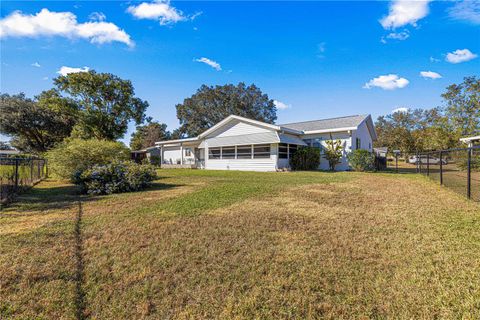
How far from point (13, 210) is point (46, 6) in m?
8.21

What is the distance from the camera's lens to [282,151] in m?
17.0

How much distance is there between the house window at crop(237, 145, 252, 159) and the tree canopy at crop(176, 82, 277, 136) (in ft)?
63.9

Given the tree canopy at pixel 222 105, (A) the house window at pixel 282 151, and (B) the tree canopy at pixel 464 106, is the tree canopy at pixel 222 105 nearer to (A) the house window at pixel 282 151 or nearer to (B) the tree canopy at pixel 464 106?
(A) the house window at pixel 282 151

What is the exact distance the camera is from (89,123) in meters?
27.3

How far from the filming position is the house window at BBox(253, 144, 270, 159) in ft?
56.3

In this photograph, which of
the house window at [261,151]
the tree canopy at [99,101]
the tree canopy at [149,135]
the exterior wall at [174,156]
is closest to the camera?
the house window at [261,151]

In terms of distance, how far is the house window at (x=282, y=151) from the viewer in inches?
658

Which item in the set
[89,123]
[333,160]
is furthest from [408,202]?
[89,123]

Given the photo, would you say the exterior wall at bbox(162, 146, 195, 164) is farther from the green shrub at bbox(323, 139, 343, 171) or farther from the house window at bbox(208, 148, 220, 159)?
the green shrub at bbox(323, 139, 343, 171)

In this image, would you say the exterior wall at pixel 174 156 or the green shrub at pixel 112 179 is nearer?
the green shrub at pixel 112 179

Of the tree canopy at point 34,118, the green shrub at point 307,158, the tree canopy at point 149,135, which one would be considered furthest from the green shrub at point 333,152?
the tree canopy at point 149,135

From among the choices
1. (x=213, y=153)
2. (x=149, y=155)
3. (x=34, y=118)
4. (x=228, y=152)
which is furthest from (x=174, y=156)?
(x=34, y=118)

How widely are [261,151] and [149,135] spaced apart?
34.4 m

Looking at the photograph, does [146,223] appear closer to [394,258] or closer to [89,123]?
[394,258]
